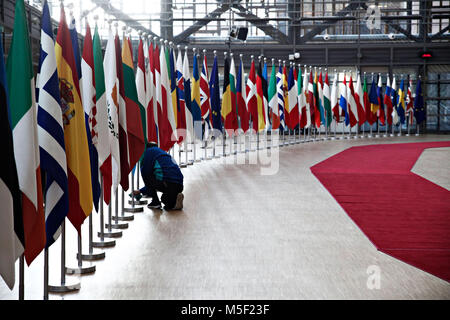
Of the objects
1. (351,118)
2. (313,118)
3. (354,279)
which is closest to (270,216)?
(354,279)

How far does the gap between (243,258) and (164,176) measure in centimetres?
253

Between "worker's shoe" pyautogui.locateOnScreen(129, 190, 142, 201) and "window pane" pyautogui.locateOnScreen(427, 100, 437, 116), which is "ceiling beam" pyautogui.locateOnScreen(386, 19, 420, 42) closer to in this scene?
"window pane" pyautogui.locateOnScreen(427, 100, 437, 116)

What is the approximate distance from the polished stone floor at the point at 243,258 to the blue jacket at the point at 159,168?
446mm

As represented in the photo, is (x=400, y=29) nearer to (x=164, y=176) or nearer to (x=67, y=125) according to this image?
(x=164, y=176)

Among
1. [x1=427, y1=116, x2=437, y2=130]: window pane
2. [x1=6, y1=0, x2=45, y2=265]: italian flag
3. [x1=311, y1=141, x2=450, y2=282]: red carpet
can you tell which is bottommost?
[x1=427, y1=116, x2=437, y2=130]: window pane

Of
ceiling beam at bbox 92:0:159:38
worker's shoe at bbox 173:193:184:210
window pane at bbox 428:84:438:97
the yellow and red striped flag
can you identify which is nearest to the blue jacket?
worker's shoe at bbox 173:193:184:210

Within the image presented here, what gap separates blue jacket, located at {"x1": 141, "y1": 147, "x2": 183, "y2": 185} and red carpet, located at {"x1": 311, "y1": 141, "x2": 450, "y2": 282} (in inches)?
87.8

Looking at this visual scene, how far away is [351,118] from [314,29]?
223 inches

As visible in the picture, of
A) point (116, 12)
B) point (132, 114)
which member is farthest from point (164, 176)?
point (116, 12)

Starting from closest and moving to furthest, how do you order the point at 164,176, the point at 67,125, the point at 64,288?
1. the point at 67,125
2. the point at 64,288
3. the point at 164,176

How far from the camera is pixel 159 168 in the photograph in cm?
780

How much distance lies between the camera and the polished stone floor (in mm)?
4457

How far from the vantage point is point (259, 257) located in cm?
552
